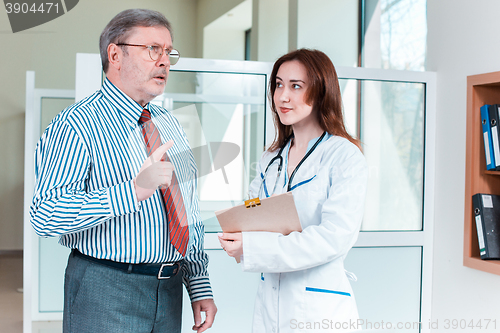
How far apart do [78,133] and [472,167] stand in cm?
193

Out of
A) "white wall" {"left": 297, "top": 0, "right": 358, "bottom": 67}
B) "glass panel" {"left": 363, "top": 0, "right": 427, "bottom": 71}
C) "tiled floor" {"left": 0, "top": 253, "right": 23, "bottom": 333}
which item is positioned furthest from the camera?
"white wall" {"left": 297, "top": 0, "right": 358, "bottom": 67}

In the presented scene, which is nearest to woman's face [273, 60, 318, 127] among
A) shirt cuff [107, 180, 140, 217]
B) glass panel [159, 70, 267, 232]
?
shirt cuff [107, 180, 140, 217]

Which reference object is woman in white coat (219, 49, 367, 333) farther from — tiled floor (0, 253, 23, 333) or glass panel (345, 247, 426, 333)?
tiled floor (0, 253, 23, 333)

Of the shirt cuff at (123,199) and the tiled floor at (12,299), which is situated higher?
the shirt cuff at (123,199)

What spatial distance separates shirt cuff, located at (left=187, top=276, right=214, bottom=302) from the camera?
1396 mm

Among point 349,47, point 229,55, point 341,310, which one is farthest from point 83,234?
point 229,55

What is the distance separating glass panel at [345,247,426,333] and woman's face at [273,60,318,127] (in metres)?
1.32

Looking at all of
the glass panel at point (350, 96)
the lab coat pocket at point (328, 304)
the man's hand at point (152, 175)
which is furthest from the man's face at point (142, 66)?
the glass panel at point (350, 96)

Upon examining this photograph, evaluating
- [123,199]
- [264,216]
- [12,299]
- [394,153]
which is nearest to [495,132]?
[394,153]

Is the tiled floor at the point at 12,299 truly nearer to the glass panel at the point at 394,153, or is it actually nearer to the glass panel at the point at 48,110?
the glass panel at the point at 48,110

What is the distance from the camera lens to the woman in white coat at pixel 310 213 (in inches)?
48.1

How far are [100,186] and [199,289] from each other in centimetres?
48

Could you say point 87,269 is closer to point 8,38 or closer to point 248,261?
point 248,261

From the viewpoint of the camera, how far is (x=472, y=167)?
7.32ft
